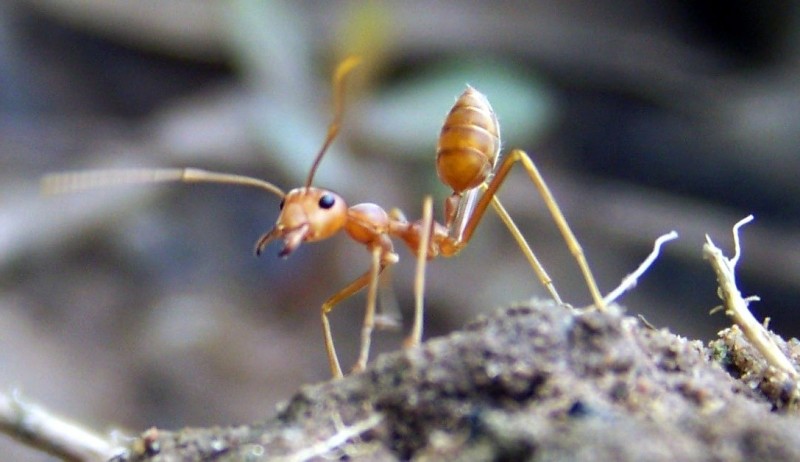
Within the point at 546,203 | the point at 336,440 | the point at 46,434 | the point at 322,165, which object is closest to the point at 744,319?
the point at 546,203

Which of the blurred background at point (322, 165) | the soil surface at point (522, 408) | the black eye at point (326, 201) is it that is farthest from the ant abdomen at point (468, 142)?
the blurred background at point (322, 165)

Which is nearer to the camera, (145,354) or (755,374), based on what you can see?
(755,374)

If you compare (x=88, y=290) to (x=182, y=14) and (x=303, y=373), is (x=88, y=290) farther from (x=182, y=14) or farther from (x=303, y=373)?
(x=182, y=14)

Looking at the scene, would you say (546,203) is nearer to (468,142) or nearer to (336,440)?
(468,142)

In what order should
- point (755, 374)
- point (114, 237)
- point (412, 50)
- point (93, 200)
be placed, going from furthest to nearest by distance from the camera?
Answer: point (412, 50), point (114, 237), point (93, 200), point (755, 374)

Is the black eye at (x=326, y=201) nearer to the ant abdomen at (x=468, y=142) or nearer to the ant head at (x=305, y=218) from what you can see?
the ant head at (x=305, y=218)

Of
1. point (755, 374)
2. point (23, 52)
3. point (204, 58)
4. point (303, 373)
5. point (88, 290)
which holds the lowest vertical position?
point (755, 374)

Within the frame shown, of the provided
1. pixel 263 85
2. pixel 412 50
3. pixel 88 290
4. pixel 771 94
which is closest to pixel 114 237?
pixel 88 290

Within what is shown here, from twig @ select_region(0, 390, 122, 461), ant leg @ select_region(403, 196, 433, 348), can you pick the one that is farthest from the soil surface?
twig @ select_region(0, 390, 122, 461)
